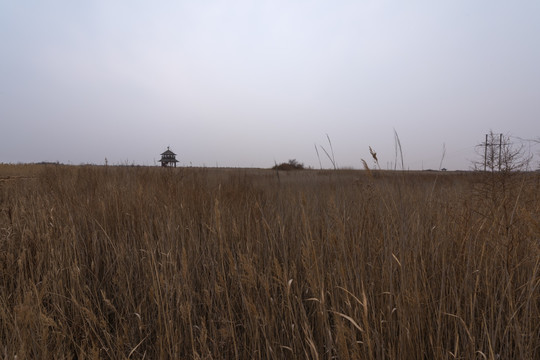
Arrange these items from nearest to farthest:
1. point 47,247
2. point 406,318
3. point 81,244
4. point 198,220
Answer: point 406,318 < point 47,247 < point 81,244 < point 198,220

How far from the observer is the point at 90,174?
679 centimetres

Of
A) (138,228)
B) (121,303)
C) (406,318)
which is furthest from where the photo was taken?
(138,228)

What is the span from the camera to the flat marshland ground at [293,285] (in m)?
1.19

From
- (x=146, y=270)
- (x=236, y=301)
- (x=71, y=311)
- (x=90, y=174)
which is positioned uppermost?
(x=90, y=174)

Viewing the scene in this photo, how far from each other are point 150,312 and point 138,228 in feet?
4.03

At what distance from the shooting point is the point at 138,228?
2.85 metres

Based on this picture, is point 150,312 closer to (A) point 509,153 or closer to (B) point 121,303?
(B) point 121,303

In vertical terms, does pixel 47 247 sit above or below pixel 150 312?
above

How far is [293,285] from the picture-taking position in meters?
1.84

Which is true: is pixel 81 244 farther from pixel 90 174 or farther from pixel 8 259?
pixel 90 174

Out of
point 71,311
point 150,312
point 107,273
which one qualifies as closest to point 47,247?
point 107,273

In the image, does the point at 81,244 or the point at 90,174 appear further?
the point at 90,174

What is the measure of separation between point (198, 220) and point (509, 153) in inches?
153

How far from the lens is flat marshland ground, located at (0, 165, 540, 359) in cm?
119
